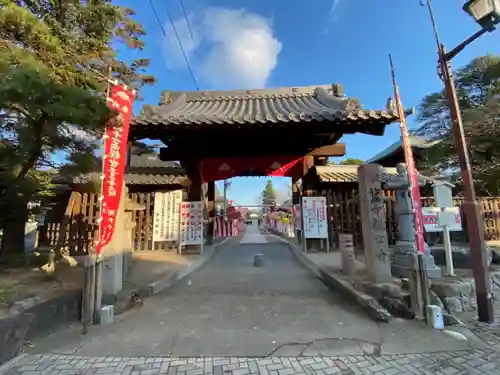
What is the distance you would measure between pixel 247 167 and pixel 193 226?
288 cm

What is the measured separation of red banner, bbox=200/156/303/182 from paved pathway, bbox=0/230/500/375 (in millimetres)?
4904

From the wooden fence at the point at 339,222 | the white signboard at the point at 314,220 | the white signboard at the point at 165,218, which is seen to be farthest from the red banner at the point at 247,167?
the wooden fence at the point at 339,222

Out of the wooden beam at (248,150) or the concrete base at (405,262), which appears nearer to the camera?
the concrete base at (405,262)

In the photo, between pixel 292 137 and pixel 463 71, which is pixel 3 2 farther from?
pixel 463 71

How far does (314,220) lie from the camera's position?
34.0 feet

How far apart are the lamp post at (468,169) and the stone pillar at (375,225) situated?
4.31 ft

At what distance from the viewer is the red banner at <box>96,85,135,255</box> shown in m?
4.34

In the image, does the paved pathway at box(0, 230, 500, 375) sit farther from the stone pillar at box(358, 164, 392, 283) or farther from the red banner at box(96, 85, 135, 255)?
the red banner at box(96, 85, 135, 255)

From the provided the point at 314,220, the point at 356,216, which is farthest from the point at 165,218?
the point at 356,216

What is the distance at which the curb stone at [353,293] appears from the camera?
4309mm

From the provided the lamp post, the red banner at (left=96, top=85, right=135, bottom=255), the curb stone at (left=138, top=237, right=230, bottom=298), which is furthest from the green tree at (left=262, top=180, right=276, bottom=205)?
the red banner at (left=96, top=85, right=135, bottom=255)

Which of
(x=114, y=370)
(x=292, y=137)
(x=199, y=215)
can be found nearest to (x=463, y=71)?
(x=292, y=137)

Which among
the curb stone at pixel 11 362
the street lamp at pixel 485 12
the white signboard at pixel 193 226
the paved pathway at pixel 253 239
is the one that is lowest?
the curb stone at pixel 11 362

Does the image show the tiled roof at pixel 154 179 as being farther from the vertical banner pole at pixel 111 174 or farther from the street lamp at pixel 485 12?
the street lamp at pixel 485 12
